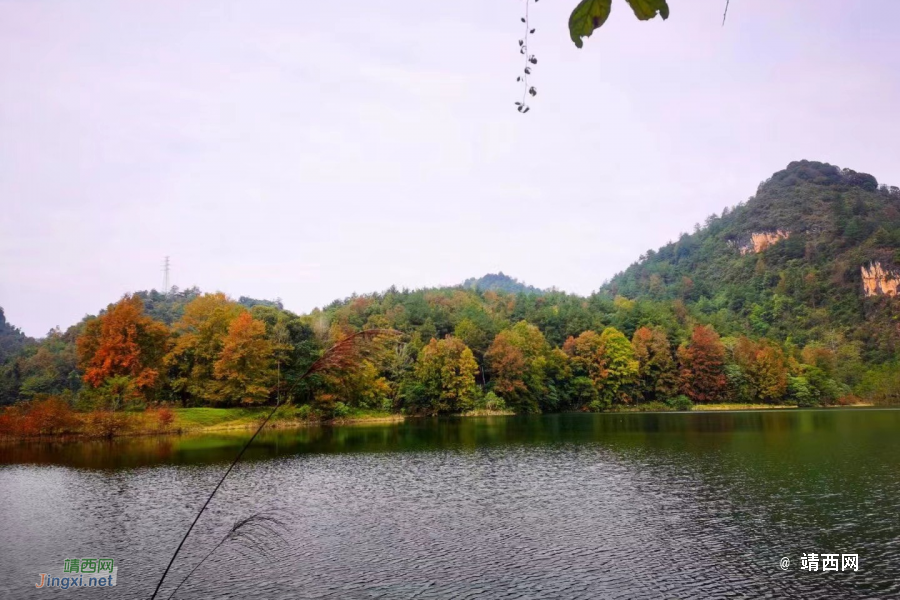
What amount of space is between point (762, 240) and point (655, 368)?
375ft

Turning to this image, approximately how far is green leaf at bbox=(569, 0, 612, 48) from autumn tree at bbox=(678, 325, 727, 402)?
348ft

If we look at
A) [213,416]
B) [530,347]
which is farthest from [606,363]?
[213,416]

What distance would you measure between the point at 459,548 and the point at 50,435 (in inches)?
2019

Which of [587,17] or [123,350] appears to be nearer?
[587,17]

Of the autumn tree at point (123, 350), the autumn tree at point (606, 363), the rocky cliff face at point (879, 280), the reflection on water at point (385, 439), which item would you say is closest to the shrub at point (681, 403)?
the autumn tree at point (606, 363)

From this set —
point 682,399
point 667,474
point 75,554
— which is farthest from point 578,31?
point 682,399

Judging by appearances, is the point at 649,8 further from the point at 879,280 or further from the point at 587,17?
the point at 879,280

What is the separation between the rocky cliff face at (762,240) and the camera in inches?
7092

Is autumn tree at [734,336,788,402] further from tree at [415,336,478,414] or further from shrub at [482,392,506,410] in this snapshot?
tree at [415,336,478,414]

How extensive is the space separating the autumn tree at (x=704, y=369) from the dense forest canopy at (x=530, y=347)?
10.3 inches

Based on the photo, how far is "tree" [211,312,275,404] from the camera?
66250 mm

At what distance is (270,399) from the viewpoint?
243 feet

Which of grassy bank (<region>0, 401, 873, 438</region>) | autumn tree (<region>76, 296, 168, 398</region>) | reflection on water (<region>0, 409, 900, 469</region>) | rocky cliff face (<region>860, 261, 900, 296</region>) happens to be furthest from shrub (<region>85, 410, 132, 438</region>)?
rocky cliff face (<region>860, 261, 900, 296</region>)

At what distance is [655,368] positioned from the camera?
333 ft
